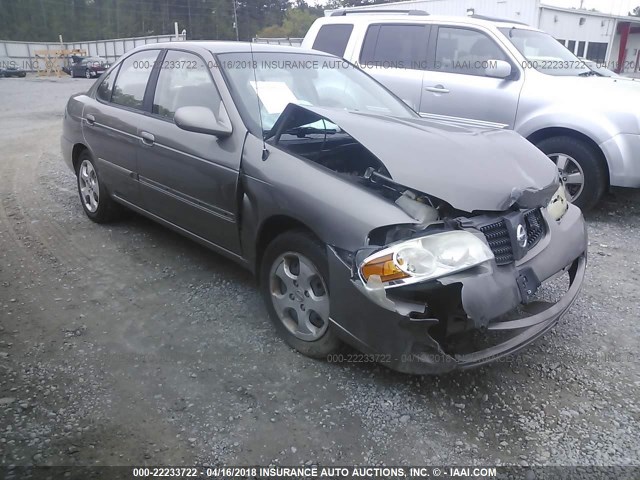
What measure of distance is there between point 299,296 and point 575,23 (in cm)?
2898

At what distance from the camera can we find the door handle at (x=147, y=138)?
3.78 meters

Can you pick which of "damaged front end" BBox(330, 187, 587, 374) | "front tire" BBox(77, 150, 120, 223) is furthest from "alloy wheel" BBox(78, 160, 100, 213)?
"damaged front end" BBox(330, 187, 587, 374)

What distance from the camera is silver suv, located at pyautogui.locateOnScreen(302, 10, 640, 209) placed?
16.2ft

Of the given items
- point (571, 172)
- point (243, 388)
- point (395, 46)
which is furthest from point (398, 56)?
point (243, 388)

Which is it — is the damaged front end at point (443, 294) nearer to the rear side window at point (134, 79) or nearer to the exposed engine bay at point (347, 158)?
the exposed engine bay at point (347, 158)

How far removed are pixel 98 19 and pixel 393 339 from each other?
67.2 m

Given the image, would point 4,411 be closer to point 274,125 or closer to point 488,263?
point 274,125

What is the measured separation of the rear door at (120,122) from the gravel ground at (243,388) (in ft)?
2.61

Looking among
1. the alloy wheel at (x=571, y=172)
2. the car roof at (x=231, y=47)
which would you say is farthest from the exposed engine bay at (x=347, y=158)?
the alloy wheel at (x=571, y=172)

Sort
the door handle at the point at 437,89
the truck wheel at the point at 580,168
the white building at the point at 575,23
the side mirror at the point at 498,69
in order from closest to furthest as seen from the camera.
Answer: the truck wheel at the point at 580,168 → the side mirror at the point at 498,69 → the door handle at the point at 437,89 → the white building at the point at 575,23

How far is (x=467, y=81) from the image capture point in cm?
572

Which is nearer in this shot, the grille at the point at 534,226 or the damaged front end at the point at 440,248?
the damaged front end at the point at 440,248

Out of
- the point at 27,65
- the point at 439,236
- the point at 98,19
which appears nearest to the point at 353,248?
the point at 439,236

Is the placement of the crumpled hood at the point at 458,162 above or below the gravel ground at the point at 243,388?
above
